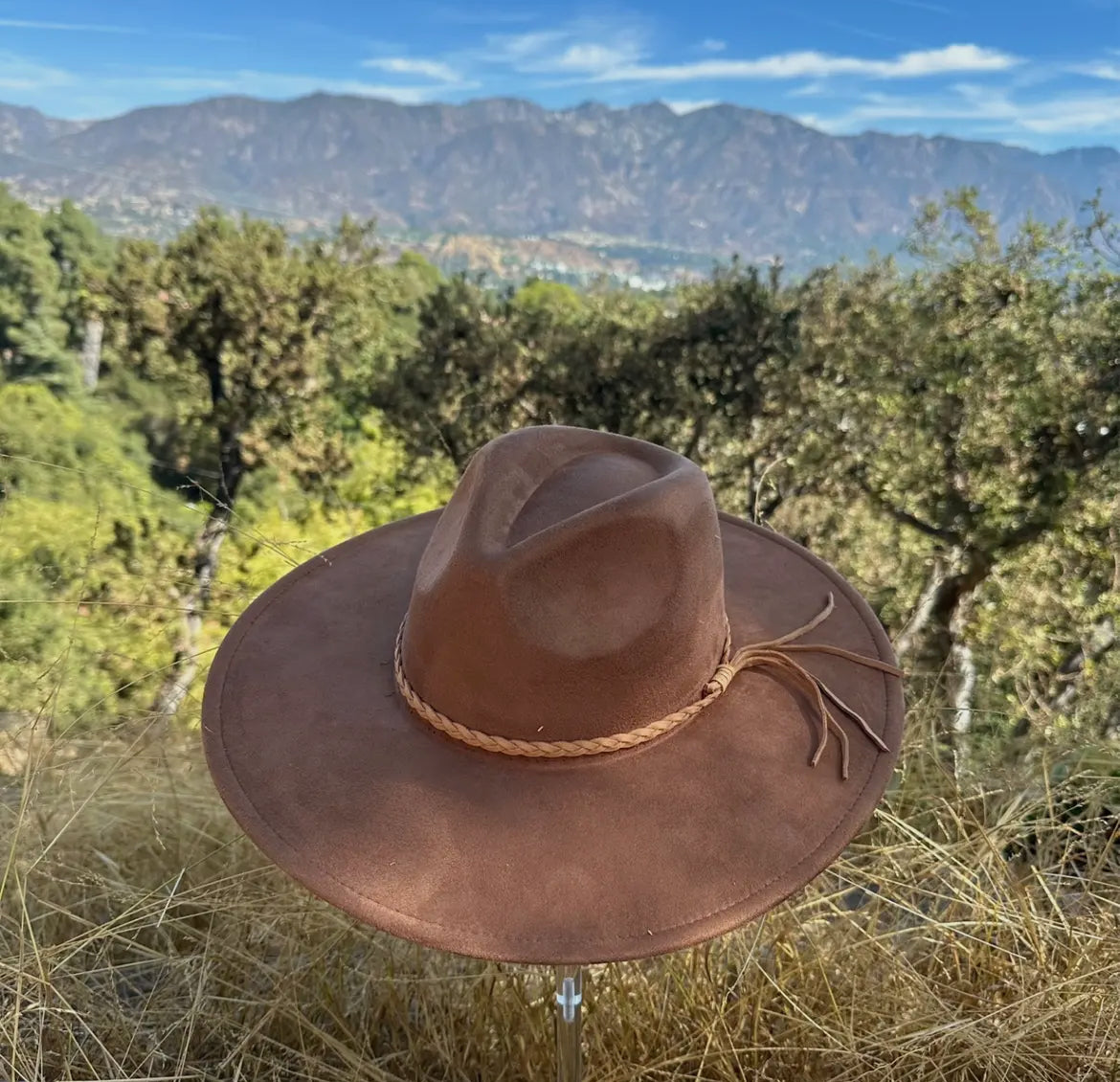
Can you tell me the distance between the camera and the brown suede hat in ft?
3.90

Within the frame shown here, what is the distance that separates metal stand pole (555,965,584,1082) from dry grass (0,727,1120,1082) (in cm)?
32

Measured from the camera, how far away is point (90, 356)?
61.1 feet

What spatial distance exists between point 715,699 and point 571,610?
34 cm

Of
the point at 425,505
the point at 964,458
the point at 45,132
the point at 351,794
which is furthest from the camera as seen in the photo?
the point at 45,132

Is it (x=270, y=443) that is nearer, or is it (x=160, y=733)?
(x=160, y=733)

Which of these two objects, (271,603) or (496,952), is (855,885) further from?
(271,603)

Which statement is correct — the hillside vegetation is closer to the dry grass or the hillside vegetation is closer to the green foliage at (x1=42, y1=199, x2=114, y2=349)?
the dry grass

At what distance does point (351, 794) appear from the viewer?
1300 mm

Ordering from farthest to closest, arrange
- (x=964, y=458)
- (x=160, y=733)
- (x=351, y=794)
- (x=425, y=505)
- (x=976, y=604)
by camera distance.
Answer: (x=425, y=505), (x=976, y=604), (x=964, y=458), (x=160, y=733), (x=351, y=794)

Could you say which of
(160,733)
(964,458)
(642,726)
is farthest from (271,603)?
(964,458)

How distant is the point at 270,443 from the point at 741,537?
1323cm

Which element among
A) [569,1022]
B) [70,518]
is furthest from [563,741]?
[70,518]

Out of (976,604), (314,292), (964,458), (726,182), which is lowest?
(976,604)

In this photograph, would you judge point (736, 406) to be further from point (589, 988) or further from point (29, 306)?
point (29, 306)
